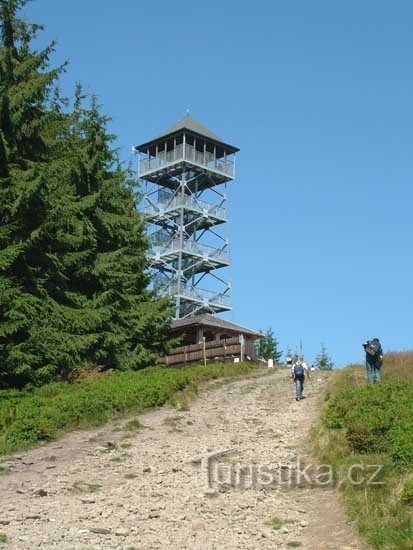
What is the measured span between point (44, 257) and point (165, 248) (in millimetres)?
31877

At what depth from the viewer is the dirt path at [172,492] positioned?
10320 mm

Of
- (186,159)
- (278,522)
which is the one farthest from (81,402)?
(186,159)

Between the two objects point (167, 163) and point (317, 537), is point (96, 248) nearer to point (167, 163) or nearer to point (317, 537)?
point (317, 537)

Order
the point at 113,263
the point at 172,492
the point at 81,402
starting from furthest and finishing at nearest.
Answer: the point at 113,263 < the point at 81,402 < the point at 172,492

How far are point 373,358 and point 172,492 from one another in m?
10.7

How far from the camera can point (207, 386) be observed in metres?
26.4

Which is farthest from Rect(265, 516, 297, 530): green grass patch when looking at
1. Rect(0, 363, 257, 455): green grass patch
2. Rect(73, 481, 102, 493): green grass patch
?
Rect(0, 363, 257, 455): green grass patch

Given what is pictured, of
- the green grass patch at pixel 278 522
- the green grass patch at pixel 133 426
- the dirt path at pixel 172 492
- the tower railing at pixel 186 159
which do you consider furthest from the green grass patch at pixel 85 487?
the tower railing at pixel 186 159

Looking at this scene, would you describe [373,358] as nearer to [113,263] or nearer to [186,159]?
[113,263]

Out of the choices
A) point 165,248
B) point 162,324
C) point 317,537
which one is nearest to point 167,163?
point 165,248

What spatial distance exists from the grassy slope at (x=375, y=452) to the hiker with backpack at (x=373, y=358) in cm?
175

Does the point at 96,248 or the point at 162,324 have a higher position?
the point at 96,248

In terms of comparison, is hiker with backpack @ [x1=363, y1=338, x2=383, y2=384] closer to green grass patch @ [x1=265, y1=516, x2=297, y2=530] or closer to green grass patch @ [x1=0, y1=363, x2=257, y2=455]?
green grass patch @ [x1=0, y1=363, x2=257, y2=455]

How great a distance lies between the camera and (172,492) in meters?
12.7
